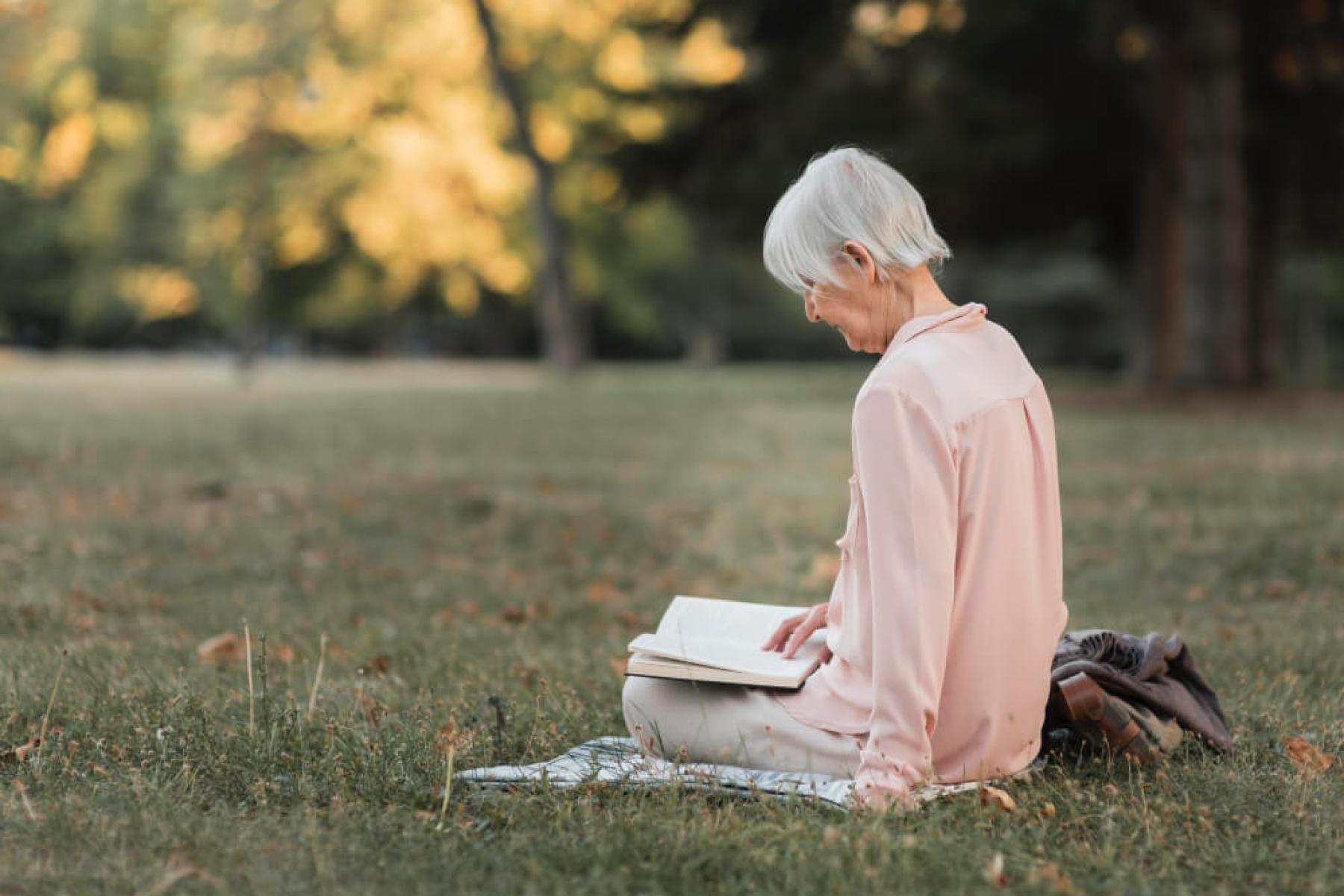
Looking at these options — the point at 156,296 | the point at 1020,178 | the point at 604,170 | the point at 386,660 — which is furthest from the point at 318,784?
the point at 156,296

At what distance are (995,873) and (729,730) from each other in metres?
0.80

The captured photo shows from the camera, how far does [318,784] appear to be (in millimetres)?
3053

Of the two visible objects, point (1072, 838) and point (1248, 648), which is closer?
point (1072, 838)

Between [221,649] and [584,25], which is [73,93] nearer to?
[584,25]

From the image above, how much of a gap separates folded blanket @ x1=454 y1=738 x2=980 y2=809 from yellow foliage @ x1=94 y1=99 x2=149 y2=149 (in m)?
42.9

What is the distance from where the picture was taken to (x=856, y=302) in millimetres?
2949

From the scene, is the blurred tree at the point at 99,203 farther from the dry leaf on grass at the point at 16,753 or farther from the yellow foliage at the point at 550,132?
the dry leaf on grass at the point at 16,753

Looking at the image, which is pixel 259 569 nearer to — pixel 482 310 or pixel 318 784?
pixel 318 784

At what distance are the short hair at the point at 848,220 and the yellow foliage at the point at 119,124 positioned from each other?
141ft

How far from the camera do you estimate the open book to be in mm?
3055

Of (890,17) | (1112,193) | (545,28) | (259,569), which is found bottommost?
(259,569)

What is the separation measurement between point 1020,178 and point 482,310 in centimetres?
3187

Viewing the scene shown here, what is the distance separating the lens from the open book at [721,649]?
10.0 feet

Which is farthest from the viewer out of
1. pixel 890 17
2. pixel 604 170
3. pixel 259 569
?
pixel 604 170
